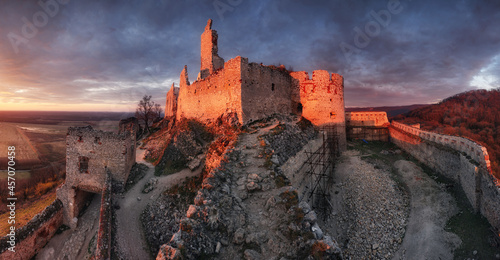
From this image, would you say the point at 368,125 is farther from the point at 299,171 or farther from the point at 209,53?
the point at 209,53

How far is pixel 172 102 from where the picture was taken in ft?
98.5

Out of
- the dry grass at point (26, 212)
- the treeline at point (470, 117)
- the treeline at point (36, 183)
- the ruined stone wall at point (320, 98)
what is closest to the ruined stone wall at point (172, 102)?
the treeline at point (36, 183)

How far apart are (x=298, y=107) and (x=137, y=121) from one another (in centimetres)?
2341

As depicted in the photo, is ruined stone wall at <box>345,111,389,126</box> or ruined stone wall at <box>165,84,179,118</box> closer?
ruined stone wall at <box>345,111,389,126</box>

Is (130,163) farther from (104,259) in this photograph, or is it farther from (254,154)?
(254,154)

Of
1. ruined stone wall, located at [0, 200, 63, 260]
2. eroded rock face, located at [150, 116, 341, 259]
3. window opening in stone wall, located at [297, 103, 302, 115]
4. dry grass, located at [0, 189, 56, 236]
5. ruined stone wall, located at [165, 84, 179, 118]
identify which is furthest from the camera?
ruined stone wall, located at [165, 84, 179, 118]

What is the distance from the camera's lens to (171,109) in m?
30.1

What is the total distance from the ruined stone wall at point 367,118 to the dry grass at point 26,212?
3159 cm

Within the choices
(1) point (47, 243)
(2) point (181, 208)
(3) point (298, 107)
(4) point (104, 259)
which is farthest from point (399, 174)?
(1) point (47, 243)

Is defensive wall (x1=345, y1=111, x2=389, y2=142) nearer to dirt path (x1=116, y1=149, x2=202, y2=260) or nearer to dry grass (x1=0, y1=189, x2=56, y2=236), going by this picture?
dirt path (x1=116, y1=149, x2=202, y2=260)

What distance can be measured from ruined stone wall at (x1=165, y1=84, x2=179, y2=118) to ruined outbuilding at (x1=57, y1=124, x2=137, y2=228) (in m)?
16.9

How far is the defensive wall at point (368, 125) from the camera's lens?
24.6 m

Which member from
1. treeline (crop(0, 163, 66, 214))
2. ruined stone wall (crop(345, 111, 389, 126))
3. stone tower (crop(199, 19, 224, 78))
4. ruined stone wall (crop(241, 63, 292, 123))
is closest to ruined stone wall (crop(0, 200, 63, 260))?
treeline (crop(0, 163, 66, 214))

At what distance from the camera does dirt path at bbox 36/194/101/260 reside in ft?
33.0
